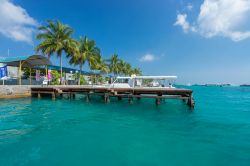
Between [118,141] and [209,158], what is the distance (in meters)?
→ 3.73

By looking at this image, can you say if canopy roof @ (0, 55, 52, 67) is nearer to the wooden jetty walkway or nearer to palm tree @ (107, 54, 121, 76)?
the wooden jetty walkway

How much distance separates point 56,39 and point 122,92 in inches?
725

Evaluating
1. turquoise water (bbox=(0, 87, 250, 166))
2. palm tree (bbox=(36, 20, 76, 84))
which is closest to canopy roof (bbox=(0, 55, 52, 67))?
palm tree (bbox=(36, 20, 76, 84))

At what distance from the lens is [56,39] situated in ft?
96.7

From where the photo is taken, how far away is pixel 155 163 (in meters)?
5.30

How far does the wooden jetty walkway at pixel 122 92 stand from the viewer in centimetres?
1631

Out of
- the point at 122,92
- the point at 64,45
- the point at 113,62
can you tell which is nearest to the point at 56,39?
the point at 64,45

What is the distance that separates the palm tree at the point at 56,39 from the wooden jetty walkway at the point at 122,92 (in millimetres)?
9858

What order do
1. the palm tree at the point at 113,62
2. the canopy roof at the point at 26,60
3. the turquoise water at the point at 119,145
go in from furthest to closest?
the palm tree at the point at 113,62 < the canopy roof at the point at 26,60 < the turquoise water at the point at 119,145

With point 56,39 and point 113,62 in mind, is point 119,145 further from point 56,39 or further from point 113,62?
point 113,62

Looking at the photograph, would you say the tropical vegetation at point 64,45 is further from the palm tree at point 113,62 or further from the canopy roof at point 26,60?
the palm tree at point 113,62

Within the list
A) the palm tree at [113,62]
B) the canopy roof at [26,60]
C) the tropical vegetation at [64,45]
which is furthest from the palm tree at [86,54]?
the palm tree at [113,62]

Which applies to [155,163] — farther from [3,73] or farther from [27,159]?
[3,73]

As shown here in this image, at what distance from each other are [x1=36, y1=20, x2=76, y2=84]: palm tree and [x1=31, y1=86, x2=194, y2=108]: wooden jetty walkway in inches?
388
